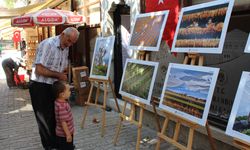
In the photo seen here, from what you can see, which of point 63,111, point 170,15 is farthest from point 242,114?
point 170,15

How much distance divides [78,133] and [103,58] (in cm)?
135

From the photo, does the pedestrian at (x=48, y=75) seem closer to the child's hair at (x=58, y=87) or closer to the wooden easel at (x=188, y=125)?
the child's hair at (x=58, y=87)

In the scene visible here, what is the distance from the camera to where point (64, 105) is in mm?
4320

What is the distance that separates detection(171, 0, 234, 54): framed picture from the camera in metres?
3.25

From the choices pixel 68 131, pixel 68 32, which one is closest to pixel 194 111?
pixel 68 131

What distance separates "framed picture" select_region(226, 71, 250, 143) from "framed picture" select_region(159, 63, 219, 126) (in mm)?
335

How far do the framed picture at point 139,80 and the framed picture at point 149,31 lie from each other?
0.75 ft

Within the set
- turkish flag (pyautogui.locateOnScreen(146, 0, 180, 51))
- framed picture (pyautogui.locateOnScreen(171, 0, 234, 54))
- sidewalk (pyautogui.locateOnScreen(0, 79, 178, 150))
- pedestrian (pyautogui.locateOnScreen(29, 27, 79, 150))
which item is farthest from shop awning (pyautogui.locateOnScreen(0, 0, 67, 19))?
framed picture (pyautogui.locateOnScreen(171, 0, 234, 54))

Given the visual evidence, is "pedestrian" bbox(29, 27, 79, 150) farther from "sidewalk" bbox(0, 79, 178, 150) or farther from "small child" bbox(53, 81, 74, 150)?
"sidewalk" bbox(0, 79, 178, 150)

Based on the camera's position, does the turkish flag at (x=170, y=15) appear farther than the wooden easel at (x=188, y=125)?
Yes

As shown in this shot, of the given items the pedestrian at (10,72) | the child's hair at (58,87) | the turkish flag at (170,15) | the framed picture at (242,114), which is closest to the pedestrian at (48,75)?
the child's hair at (58,87)

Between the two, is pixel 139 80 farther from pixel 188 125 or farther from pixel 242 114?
pixel 242 114

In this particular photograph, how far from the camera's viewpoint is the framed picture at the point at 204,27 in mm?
3248

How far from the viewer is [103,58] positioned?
559 centimetres
